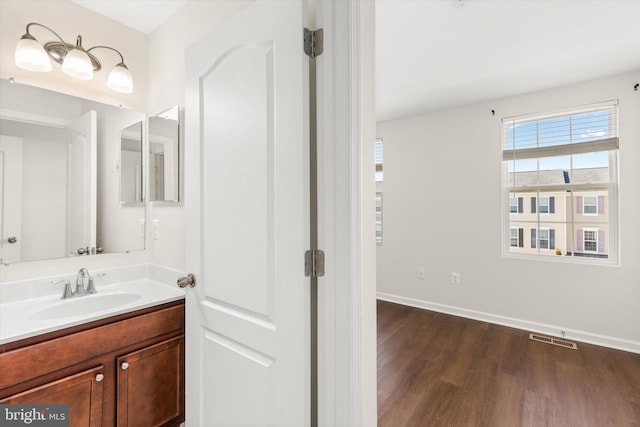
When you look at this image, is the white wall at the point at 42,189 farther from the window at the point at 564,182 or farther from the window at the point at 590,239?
the window at the point at 590,239

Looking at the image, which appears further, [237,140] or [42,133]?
[42,133]

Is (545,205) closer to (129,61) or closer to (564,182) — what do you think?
(564,182)

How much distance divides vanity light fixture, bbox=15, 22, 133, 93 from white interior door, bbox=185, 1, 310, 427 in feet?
2.32

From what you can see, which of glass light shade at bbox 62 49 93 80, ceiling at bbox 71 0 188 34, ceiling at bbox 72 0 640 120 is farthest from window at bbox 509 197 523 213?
glass light shade at bbox 62 49 93 80

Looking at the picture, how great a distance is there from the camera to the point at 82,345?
1190mm

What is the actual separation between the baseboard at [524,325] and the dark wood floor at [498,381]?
0.29 feet

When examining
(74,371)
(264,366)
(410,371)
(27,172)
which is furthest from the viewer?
(410,371)

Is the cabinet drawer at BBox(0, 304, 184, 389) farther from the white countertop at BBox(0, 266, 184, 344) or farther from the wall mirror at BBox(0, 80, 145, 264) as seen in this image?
the wall mirror at BBox(0, 80, 145, 264)

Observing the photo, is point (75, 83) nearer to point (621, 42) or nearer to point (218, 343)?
point (218, 343)

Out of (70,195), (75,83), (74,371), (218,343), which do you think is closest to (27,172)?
(70,195)

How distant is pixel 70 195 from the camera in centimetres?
162

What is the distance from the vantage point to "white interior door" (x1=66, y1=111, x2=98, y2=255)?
162 centimetres

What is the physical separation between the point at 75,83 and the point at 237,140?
1.31 metres

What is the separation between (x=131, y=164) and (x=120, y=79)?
0.51 metres
